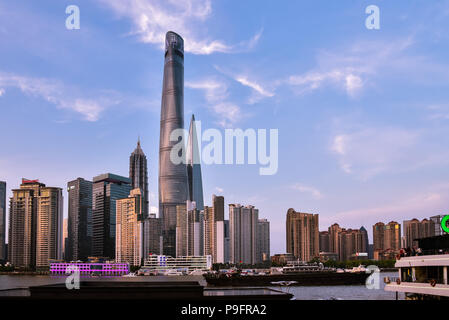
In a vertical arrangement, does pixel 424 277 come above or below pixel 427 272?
below

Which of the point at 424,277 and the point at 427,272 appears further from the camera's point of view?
the point at 424,277

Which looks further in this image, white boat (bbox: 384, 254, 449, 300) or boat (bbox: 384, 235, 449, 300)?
boat (bbox: 384, 235, 449, 300)

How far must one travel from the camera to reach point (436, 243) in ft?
89.0

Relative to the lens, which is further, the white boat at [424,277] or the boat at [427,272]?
the boat at [427,272]

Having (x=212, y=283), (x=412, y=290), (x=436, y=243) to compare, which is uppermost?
(x=436, y=243)
